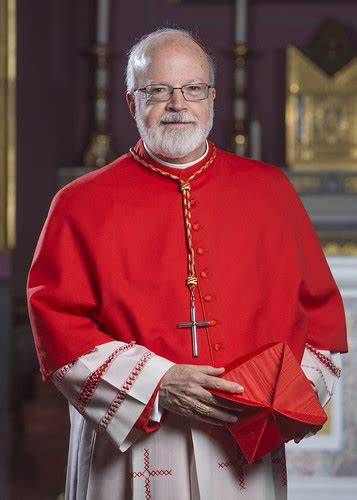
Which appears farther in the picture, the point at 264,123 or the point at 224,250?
the point at 264,123

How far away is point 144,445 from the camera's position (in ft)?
8.77

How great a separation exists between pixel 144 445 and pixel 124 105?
5.99 m

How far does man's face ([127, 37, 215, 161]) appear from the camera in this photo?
262cm

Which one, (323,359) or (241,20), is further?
(241,20)

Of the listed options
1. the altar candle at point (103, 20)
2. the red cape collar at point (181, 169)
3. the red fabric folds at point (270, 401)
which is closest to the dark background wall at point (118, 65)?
the altar candle at point (103, 20)

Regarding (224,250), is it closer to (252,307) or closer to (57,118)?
(252,307)

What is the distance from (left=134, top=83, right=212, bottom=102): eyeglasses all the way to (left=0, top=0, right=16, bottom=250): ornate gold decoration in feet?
16.3

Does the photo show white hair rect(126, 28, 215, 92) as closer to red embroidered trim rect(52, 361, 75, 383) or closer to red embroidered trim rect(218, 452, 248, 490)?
red embroidered trim rect(52, 361, 75, 383)

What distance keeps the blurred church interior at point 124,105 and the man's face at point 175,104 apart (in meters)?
4.90

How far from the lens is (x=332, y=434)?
439cm

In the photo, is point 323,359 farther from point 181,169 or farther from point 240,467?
point 181,169

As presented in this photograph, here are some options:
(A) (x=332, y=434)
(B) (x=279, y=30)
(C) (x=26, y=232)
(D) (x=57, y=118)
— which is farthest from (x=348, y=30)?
(A) (x=332, y=434)

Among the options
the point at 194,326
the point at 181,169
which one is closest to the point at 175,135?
the point at 181,169

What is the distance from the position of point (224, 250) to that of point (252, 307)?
6.1 inches
